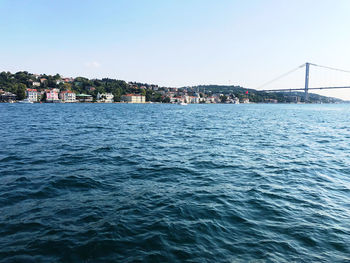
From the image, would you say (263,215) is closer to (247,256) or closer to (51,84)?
(247,256)

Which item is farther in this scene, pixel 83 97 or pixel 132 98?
pixel 132 98

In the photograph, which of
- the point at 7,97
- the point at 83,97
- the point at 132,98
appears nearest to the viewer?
the point at 7,97

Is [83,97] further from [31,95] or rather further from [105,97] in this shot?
[31,95]

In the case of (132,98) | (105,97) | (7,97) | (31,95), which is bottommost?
(7,97)

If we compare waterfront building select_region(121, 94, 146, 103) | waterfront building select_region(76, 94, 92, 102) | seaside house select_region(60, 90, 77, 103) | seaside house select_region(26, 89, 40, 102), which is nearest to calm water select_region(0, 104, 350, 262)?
seaside house select_region(26, 89, 40, 102)

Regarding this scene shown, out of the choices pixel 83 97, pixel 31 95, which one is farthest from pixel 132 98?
pixel 31 95

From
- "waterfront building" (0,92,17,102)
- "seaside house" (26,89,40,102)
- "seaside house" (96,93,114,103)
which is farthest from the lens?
"seaside house" (96,93,114,103)

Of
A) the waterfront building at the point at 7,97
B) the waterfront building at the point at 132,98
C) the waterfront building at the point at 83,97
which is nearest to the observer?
the waterfront building at the point at 7,97

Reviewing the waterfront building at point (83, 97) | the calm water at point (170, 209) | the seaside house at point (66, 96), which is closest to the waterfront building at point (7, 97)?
the seaside house at point (66, 96)

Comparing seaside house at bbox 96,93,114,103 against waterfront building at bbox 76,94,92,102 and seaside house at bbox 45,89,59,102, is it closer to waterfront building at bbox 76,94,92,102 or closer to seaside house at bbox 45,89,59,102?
waterfront building at bbox 76,94,92,102

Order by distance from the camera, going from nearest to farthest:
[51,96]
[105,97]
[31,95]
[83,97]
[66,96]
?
[31,95], [51,96], [66,96], [83,97], [105,97]

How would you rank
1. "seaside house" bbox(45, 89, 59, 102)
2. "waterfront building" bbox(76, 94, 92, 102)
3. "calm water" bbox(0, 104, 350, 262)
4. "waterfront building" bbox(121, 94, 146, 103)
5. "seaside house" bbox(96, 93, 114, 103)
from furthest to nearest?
"waterfront building" bbox(121, 94, 146, 103)
"seaside house" bbox(96, 93, 114, 103)
"waterfront building" bbox(76, 94, 92, 102)
"seaside house" bbox(45, 89, 59, 102)
"calm water" bbox(0, 104, 350, 262)

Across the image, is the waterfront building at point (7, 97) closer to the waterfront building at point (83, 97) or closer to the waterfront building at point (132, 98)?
the waterfront building at point (83, 97)

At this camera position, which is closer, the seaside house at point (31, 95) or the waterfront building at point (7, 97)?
the waterfront building at point (7, 97)
